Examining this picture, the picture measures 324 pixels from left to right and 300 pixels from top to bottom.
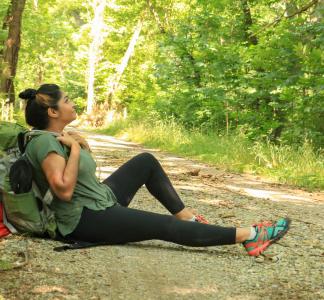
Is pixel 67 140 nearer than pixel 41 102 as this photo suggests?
Yes

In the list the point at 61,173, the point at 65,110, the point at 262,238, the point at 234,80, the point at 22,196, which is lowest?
the point at 262,238

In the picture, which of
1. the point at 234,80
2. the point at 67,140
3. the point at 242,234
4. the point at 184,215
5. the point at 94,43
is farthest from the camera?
the point at 94,43

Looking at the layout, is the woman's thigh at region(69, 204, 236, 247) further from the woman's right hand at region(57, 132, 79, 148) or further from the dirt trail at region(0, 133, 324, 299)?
the woman's right hand at region(57, 132, 79, 148)

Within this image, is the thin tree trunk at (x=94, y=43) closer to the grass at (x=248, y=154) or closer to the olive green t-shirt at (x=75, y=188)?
the grass at (x=248, y=154)

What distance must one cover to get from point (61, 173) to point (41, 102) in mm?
662

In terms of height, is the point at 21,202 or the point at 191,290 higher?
the point at 21,202

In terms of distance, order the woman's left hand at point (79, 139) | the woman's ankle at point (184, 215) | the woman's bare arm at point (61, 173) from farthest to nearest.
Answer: the woman's ankle at point (184, 215), the woman's left hand at point (79, 139), the woman's bare arm at point (61, 173)

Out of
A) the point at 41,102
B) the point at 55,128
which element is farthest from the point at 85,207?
the point at 41,102

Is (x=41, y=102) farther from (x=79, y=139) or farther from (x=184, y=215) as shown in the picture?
(x=184, y=215)

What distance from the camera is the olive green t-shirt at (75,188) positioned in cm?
379

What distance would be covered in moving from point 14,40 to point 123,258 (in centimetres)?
980

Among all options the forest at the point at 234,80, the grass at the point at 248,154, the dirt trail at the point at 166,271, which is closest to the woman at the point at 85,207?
the dirt trail at the point at 166,271

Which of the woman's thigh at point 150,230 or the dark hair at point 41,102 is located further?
the dark hair at point 41,102

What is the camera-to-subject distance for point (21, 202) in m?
3.80
